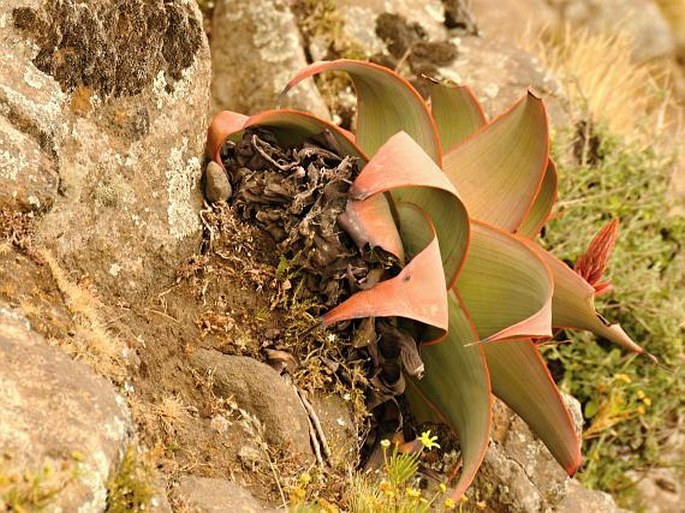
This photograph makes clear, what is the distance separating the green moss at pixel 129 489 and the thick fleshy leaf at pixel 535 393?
4.53 ft

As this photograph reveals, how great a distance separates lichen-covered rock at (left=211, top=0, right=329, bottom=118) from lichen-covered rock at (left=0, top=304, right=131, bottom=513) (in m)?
2.92

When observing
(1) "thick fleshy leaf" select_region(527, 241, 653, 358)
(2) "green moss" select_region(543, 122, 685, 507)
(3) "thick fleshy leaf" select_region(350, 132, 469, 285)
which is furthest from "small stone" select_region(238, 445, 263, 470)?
(2) "green moss" select_region(543, 122, 685, 507)

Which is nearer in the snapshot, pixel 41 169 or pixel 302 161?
pixel 41 169

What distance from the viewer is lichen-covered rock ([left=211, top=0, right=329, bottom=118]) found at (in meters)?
5.24

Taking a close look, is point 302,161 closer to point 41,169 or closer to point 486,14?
point 41,169

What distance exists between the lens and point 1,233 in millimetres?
2705

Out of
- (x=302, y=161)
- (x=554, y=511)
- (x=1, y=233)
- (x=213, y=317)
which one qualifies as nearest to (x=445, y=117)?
(x=302, y=161)

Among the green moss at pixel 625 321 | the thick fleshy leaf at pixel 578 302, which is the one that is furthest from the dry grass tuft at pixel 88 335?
the green moss at pixel 625 321

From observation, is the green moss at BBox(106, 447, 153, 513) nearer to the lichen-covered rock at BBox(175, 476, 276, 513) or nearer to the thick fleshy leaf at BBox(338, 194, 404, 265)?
the lichen-covered rock at BBox(175, 476, 276, 513)

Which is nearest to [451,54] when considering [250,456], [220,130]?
[220,130]

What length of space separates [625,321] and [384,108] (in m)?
2.62

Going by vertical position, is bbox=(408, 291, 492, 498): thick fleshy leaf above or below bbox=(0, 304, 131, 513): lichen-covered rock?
below

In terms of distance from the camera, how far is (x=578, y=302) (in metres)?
3.28

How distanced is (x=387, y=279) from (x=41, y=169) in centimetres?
115
